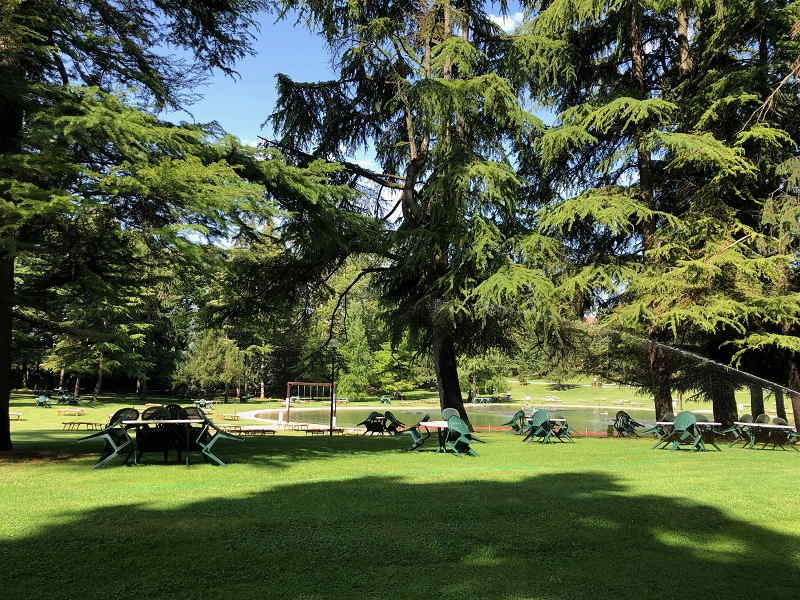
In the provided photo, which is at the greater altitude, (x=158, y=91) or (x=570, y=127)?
(x=570, y=127)

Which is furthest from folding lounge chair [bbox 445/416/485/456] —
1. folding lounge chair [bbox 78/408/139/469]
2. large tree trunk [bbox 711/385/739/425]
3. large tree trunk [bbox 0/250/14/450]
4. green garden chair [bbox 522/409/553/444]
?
large tree trunk [bbox 711/385/739/425]

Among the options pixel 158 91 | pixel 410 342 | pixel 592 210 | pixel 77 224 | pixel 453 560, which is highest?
pixel 158 91

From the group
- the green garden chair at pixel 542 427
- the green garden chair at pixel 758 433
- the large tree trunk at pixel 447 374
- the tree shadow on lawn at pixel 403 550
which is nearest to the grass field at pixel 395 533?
the tree shadow on lawn at pixel 403 550

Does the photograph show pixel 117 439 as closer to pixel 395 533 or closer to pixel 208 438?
pixel 208 438

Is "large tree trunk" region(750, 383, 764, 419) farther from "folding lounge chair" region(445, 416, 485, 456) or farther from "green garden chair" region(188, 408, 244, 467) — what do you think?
"green garden chair" region(188, 408, 244, 467)

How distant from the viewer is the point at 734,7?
1412 cm

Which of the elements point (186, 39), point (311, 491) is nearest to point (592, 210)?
point (186, 39)

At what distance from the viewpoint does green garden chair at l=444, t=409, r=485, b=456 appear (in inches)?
393

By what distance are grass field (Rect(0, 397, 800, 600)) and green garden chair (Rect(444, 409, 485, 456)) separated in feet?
5.87

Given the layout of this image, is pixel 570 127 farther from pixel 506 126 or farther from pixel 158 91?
pixel 158 91

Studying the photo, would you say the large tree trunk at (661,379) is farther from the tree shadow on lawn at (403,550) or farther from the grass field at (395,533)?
the tree shadow on lawn at (403,550)

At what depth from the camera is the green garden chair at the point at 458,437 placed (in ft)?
32.8

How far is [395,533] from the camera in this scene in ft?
15.4

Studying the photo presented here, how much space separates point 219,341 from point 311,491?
123ft
